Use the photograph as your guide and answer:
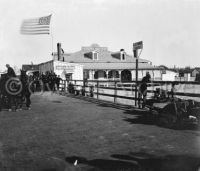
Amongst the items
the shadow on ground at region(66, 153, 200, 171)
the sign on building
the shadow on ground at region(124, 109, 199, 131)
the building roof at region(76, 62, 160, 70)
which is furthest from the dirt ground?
the building roof at region(76, 62, 160, 70)

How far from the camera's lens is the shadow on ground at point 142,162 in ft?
17.2

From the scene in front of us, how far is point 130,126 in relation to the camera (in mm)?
9227

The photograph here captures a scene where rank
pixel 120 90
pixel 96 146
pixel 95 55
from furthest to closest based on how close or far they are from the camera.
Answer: pixel 95 55 < pixel 120 90 < pixel 96 146

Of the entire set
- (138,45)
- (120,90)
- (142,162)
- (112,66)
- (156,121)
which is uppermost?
(112,66)

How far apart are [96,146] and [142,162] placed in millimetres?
1550

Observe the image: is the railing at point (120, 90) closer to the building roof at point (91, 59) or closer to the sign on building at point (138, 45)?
the sign on building at point (138, 45)

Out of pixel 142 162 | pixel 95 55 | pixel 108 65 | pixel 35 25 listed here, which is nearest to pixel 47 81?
pixel 35 25

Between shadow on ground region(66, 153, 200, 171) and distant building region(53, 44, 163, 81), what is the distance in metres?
42.9

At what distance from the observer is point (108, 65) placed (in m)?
51.7

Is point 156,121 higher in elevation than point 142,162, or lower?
higher

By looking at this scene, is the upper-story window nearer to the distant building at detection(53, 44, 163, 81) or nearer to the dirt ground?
the distant building at detection(53, 44, 163, 81)

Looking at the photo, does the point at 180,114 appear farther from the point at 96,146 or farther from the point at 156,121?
the point at 96,146

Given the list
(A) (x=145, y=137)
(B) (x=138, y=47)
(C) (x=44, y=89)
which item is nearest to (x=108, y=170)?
(A) (x=145, y=137)

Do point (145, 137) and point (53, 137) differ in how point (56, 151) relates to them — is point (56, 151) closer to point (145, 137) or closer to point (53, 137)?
point (53, 137)
